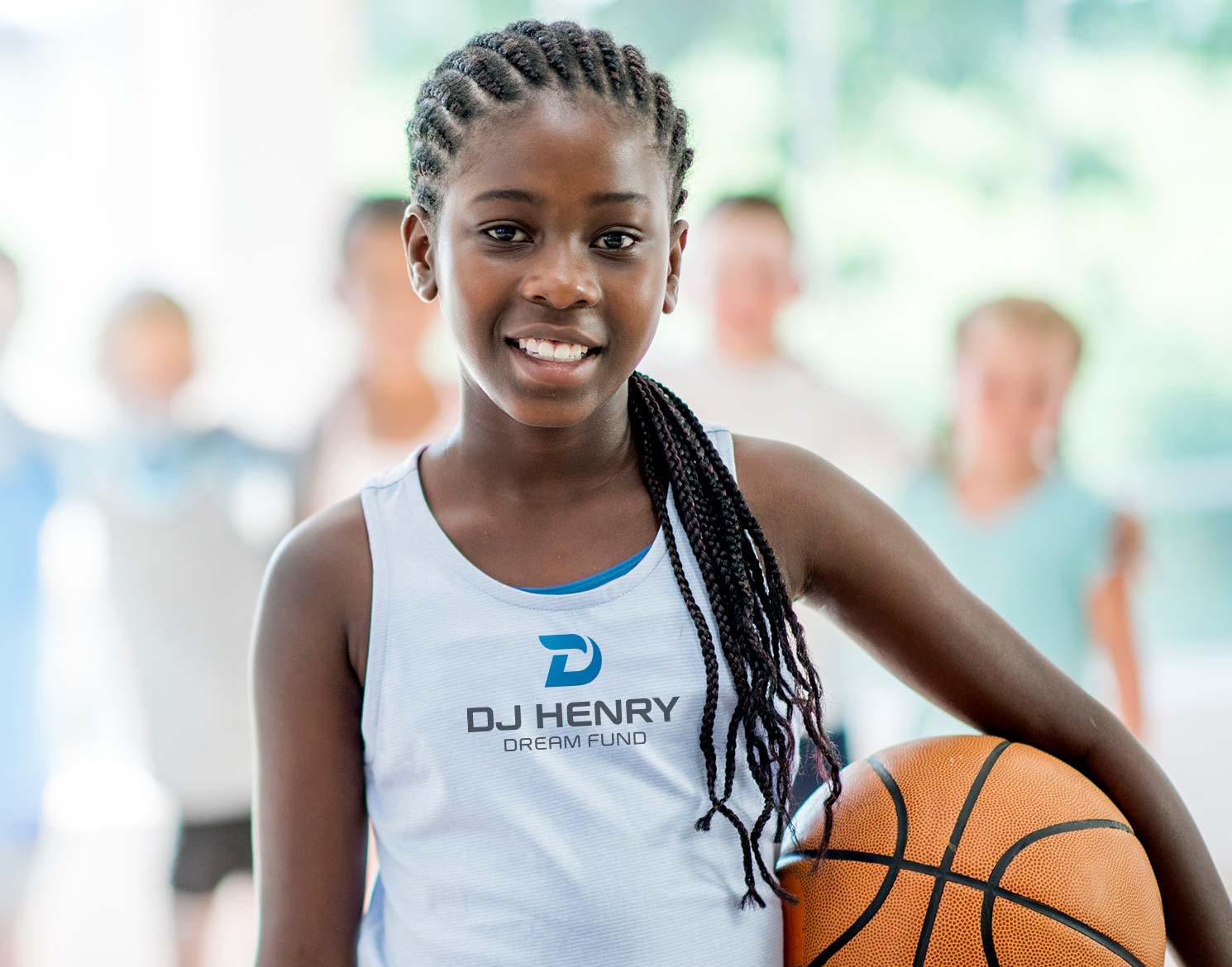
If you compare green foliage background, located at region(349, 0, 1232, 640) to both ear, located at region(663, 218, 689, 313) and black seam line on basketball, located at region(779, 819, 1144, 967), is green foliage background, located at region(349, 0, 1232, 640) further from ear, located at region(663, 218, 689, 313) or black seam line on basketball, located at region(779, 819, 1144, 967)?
black seam line on basketball, located at region(779, 819, 1144, 967)

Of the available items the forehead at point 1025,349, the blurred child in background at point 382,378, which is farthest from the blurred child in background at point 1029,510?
the blurred child in background at point 382,378

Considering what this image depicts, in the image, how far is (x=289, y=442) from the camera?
10.2 ft

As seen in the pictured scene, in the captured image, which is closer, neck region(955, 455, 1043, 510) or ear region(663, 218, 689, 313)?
ear region(663, 218, 689, 313)

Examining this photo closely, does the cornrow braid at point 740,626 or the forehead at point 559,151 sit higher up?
the forehead at point 559,151

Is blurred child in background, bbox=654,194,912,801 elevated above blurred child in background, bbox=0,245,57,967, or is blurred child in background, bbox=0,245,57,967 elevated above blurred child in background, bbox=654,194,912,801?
blurred child in background, bbox=654,194,912,801

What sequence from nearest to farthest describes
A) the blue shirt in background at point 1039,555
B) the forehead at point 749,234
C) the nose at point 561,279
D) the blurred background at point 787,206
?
the nose at point 561,279
the blue shirt in background at point 1039,555
the forehead at point 749,234
the blurred background at point 787,206

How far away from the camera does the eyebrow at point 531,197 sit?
111 cm

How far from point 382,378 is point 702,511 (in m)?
1.85

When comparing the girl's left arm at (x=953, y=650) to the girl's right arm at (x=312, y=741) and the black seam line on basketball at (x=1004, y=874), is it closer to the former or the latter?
the black seam line on basketball at (x=1004, y=874)

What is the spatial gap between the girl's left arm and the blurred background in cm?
247

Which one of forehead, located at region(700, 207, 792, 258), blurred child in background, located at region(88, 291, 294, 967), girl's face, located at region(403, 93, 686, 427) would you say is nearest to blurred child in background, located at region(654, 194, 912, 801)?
forehead, located at region(700, 207, 792, 258)

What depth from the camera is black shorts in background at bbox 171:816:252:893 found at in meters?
2.88

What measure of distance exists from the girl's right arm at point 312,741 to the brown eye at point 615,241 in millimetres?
328

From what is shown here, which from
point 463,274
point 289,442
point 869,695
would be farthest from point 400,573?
point 869,695
